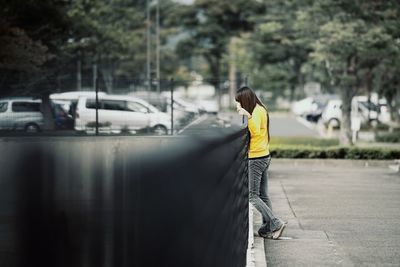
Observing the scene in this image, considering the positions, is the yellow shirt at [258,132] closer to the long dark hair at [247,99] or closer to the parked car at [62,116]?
the long dark hair at [247,99]

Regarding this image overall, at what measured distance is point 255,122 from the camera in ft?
29.9

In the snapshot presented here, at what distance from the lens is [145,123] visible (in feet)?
100

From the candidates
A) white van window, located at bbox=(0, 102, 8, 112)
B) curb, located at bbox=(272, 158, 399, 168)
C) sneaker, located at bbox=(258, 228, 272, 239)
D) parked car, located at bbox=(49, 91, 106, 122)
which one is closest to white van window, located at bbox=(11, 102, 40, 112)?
white van window, located at bbox=(0, 102, 8, 112)

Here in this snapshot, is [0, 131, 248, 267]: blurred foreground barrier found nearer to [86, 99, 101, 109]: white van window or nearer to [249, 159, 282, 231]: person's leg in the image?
[249, 159, 282, 231]: person's leg

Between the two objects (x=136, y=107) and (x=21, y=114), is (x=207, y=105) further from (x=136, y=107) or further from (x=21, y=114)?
(x=21, y=114)

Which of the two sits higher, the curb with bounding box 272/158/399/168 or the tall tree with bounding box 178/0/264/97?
the tall tree with bounding box 178/0/264/97

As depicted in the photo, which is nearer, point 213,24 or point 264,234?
point 264,234

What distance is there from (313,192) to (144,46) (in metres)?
65.9

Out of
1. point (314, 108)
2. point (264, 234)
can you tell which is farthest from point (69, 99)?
point (314, 108)

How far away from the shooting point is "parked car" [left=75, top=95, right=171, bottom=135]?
2914 cm

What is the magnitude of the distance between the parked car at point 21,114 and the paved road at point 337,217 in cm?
921

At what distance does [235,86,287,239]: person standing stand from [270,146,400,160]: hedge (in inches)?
590

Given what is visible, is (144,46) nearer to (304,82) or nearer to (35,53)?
(304,82)

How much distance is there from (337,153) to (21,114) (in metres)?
10.3
